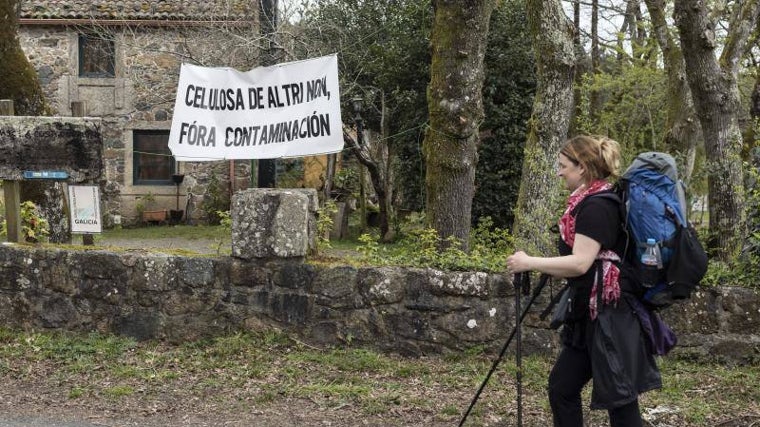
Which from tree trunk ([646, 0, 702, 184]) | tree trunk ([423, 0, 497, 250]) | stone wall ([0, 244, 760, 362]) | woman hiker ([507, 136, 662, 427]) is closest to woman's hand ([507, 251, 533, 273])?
woman hiker ([507, 136, 662, 427])

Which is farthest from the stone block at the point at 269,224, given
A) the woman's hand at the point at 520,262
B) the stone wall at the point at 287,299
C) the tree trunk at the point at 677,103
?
the tree trunk at the point at 677,103

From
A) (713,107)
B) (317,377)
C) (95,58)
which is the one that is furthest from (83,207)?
(95,58)

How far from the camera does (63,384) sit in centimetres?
619

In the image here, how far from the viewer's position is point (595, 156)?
4.16 m

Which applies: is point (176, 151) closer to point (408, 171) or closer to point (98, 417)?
point (98, 417)

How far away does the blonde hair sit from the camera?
13.6 ft

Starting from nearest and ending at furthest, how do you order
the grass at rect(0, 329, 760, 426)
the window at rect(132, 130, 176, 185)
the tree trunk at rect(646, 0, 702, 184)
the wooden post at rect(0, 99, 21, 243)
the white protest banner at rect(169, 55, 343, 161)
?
1. the grass at rect(0, 329, 760, 426)
2. the wooden post at rect(0, 99, 21, 243)
3. the white protest banner at rect(169, 55, 343, 161)
4. the tree trunk at rect(646, 0, 702, 184)
5. the window at rect(132, 130, 176, 185)

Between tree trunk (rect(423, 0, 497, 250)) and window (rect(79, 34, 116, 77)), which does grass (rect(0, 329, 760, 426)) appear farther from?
window (rect(79, 34, 116, 77))

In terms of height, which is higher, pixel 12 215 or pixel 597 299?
pixel 12 215

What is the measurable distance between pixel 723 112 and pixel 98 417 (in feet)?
25.4

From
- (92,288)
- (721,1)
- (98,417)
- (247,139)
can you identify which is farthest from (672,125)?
(98,417)

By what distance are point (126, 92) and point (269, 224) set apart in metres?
17.8

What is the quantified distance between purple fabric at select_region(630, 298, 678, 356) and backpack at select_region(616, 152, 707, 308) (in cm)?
7

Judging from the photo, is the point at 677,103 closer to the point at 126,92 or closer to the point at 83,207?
the point at 83,207
